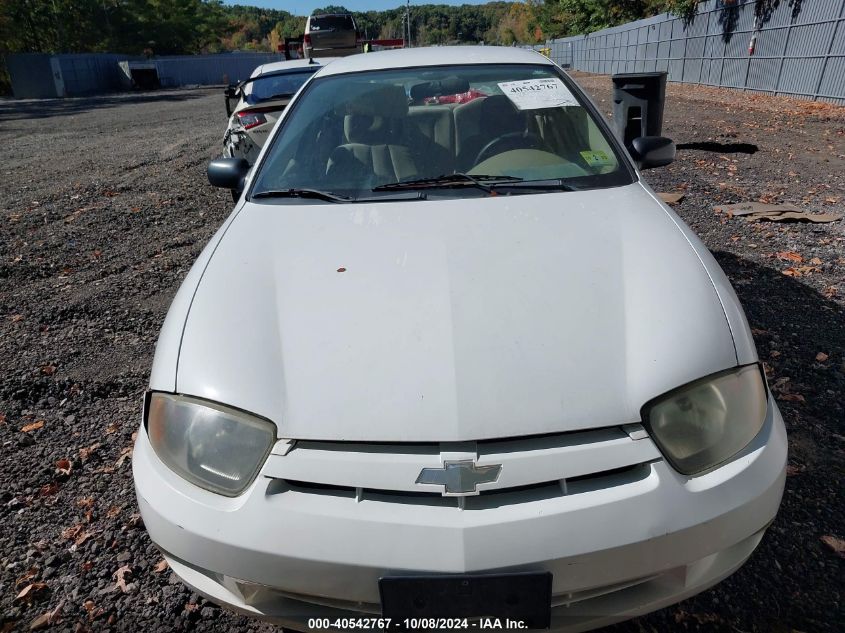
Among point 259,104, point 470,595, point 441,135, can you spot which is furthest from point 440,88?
point 259,104

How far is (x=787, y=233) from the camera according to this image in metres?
4.85

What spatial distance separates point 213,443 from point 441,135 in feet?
6.09

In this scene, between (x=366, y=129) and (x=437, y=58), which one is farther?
(x=437, y=58)

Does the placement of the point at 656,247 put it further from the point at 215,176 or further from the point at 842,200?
the point at 842,200

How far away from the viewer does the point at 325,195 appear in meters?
2.29

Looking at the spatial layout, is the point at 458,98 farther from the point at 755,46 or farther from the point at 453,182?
the point at 755,46

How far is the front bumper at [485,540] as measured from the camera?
1269 millimetres

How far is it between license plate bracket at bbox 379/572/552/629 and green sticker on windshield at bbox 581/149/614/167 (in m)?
1.73

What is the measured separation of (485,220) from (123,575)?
174 centimetres

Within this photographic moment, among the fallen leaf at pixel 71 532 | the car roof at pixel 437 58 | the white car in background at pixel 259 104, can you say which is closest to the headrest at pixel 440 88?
the car roof at pixel 437 58

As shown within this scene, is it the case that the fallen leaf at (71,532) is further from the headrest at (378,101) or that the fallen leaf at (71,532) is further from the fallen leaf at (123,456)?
the headrest at (378,101)

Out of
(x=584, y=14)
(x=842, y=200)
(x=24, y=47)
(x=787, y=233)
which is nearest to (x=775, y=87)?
(x=842, y=200)

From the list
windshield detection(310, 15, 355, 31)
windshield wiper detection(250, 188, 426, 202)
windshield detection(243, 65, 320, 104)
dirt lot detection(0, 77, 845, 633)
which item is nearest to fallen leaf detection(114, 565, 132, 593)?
dirt lot detection(0, 77, 845, 633)

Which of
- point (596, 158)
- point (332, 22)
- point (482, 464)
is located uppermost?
point (332, 22)
